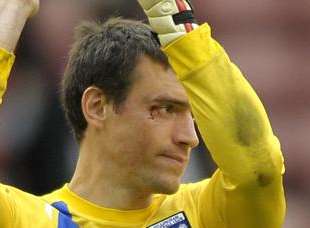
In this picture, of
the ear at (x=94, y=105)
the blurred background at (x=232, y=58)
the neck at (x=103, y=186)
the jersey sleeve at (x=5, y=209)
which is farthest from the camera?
the blurred background at (x=232, y=58)

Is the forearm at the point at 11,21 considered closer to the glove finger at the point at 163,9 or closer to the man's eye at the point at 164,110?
the glove finger at the point at 163,9

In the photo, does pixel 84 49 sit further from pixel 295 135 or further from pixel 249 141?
pixel 295 135

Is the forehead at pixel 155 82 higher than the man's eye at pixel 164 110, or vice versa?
the forehead at pixel 155 82

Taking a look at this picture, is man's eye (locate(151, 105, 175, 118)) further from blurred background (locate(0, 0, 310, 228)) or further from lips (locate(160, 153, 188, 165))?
blurred background (locate(0, 0, 310, 228))

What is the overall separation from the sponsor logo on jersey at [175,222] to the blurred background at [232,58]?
5.19ft

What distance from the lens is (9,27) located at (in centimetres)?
242

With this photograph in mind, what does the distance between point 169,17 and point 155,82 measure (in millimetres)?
406

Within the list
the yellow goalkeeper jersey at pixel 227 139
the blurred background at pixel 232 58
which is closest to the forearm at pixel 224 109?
the yellow goalkeeper jersey at pixel 227 139

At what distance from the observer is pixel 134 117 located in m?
2.79

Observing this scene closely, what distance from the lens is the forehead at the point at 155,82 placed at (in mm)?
2734

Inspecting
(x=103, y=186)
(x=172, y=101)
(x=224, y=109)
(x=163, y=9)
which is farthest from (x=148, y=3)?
(x=103, y=186)

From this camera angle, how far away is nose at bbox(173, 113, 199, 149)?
2686 millimetres

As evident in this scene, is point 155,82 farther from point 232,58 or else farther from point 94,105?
point 232,58

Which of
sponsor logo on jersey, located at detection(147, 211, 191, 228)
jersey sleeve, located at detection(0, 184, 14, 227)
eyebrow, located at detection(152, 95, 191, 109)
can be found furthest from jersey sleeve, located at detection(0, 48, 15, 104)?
sponsor logo on jersey, located at detection(147, 211, 191, 228)
